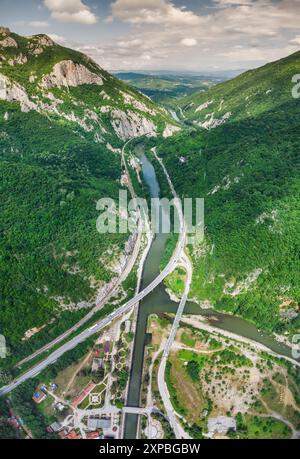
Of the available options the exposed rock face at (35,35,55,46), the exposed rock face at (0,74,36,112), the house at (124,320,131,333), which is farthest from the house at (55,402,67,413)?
the exposed rock face at (35,35,55,46)

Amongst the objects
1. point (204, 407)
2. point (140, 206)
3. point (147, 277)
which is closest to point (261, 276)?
point (147, 277)

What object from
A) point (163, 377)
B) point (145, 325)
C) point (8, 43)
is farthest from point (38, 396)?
point (8, 43)

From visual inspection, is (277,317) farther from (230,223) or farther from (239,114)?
(239,114)

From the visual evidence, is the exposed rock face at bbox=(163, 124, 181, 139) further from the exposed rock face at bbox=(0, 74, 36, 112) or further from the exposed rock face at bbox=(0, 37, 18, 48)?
the exposed rock face at bbox=(0, 37, 18, 48)

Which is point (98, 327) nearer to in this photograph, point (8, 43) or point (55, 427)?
point (55, 427)

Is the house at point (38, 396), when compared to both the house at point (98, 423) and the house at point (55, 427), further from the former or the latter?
the house at point (98, 423)
